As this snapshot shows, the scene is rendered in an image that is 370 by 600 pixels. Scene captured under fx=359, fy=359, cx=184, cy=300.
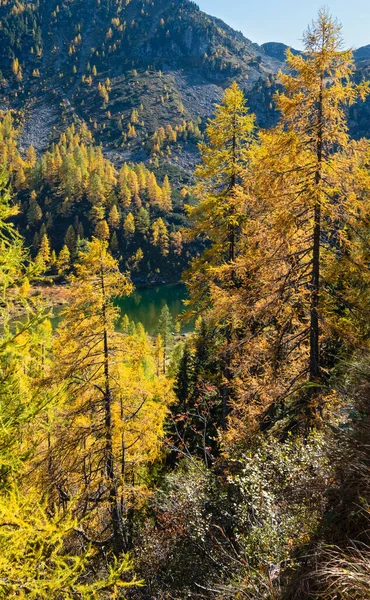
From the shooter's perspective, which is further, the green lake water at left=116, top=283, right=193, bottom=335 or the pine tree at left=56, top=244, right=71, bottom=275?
the green lake water at left=116, top=283, right=193, bottom=335

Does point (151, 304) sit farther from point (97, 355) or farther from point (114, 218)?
point (97, 355)

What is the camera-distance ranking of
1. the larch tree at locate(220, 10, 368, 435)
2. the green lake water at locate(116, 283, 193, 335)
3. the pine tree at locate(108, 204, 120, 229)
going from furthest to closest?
the pine tree at locate(108, 204, 120, 229), the green lake water at locate(116, 283, 193, 335), the larch tree at locate(220, 10, 368, 435)

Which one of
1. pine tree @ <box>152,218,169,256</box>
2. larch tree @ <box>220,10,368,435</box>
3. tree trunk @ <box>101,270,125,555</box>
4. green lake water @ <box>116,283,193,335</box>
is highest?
larch tree @ <box>220,10,368,435</box>

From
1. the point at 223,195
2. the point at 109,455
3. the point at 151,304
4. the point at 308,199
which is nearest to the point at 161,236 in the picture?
the point at 151,304

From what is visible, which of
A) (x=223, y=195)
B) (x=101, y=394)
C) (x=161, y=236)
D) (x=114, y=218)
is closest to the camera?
Answer: (x=101, y=394)

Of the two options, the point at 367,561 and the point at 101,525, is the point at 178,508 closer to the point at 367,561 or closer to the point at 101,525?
the point at 367,561

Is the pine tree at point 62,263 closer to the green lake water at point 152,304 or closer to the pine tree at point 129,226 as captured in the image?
the green lake water at point 152,304

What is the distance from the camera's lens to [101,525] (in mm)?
13242

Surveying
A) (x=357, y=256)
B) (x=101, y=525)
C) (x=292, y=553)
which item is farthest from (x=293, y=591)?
(x=101, y=525)

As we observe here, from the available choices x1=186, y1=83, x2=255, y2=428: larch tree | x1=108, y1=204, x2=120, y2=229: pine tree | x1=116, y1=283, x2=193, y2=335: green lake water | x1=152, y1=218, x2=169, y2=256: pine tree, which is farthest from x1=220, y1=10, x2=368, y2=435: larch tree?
x1=152, y1=218, x2=169, y2=256: pine tree

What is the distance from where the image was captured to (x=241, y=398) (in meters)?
8.67

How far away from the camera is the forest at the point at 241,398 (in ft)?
14.5

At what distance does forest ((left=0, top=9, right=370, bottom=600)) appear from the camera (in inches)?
173

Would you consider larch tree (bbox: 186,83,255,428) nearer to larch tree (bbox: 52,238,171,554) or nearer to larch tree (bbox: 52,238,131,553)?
larch tree (bbox: 52,238,171,554)
